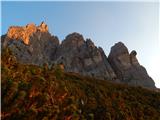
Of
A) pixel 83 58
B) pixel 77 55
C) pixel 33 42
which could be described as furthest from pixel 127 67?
pixel 33 42

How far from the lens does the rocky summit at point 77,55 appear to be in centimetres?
9975

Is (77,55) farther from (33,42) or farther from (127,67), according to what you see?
(33,42)

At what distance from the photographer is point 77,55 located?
106 meters

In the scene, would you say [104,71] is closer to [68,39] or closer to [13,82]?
[68,39]

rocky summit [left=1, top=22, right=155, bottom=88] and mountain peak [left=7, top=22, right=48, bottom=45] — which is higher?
mountain peak [left=7, top=22, right=48, bottom=45]

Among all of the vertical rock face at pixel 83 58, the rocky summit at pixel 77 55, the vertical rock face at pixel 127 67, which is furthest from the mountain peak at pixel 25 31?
the vertical rock face at pixel 127 67

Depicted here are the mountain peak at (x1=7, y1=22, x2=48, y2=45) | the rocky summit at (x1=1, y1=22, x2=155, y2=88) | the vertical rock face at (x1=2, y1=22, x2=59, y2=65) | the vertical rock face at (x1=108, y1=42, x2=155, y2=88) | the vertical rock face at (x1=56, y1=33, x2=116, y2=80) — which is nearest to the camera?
the vertical rock face at (x1=56, y1=33, x2=116, y2=80)

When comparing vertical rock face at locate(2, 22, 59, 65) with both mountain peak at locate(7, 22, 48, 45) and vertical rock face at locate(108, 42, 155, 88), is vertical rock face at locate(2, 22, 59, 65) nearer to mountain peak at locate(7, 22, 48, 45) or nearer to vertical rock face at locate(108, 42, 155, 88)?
mountain peak at locate(7, 22, 48, 45)

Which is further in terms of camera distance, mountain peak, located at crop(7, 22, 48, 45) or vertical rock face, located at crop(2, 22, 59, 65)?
mountain peak, located at crop(7, 22, 48, 45)

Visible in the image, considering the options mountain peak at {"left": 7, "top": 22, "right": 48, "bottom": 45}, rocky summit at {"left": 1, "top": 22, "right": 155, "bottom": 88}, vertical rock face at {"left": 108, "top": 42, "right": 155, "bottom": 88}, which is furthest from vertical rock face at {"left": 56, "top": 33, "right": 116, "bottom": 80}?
mountain peak at {"left": 7, "top": 22, "right": 48, "bottom": 45}

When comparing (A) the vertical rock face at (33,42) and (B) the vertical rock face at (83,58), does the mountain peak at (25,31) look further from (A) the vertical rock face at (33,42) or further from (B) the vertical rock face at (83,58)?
(B) the vertical rock face at (83,58)

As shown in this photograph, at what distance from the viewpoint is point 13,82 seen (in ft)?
59.3

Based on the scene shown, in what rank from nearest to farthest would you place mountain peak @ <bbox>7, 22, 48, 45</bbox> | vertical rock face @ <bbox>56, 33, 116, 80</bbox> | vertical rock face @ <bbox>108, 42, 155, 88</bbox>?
vertical rock face @ <bbox>56, 33, 116, 80</bbox> < vertical rock face @ <bbox>108, 42, 155, 88</bbox> < mountain peak @ <bbox>7, 22, 48, 45</bbox>

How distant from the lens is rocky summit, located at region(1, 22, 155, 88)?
3927 inches
